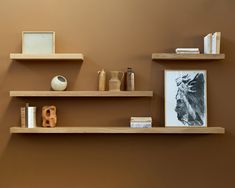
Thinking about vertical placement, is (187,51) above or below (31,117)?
above

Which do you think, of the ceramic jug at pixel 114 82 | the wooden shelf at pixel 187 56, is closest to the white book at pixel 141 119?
the ceramic jug at pixel 114 82

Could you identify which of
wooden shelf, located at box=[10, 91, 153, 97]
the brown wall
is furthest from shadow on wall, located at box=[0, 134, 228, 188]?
wooden shelf, located at box=[10, 91, 153, 97]

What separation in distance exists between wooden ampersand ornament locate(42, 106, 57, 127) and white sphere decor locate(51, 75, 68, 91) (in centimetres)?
18

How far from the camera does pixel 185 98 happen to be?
10.6ft

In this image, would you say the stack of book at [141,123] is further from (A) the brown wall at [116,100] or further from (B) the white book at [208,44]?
(B) the white book at [208,44]

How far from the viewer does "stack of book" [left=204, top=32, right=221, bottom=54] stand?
3111 millimetres

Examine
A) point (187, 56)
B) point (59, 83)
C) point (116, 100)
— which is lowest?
point (116, 100)

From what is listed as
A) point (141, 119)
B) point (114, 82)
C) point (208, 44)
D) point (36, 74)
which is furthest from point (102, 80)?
point (208, 44)

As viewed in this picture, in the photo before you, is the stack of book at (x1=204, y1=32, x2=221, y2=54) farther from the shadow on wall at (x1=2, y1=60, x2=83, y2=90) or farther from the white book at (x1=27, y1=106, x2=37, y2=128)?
the white book at (x1=27, y1=106, x2=37, y2=128)

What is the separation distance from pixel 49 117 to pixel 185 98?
118 cm

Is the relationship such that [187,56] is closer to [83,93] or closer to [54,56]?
[83,93]

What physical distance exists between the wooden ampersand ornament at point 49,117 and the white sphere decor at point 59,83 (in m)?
0.18

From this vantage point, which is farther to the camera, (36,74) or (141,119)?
(36,74)

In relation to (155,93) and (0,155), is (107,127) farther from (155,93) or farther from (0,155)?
(0,155)
